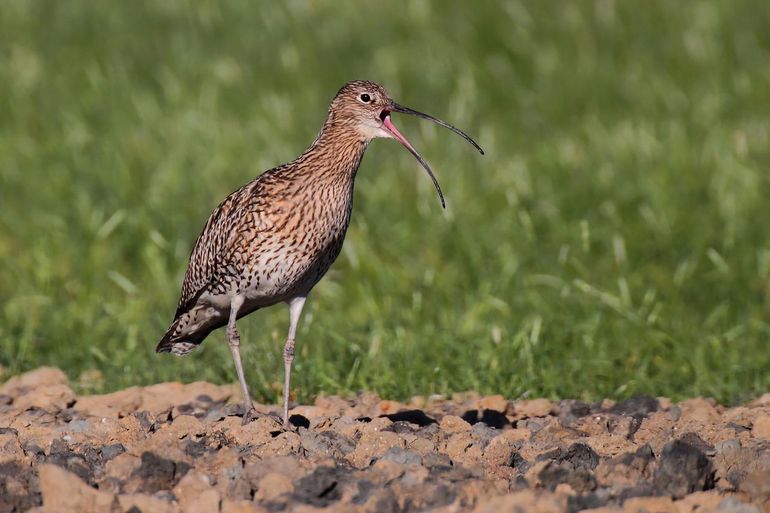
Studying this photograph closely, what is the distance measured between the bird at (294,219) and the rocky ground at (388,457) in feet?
2.01

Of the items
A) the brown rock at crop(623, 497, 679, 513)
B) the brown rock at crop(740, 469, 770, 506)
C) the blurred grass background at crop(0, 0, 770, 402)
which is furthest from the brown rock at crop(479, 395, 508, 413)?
the brown rock at crop(623, 497, 679, 513)

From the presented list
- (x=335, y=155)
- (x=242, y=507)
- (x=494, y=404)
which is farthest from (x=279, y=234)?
(x=242, y=507)

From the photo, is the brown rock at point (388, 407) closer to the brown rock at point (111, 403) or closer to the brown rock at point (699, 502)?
the brown rock at point (111, 403)

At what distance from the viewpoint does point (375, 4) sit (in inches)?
571

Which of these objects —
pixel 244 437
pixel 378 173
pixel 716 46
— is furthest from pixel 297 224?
pixel 716 46

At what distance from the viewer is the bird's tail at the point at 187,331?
7.61 m

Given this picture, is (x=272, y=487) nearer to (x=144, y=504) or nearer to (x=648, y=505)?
(x=144, y=504)

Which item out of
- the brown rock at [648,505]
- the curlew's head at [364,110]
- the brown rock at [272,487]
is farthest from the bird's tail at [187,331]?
the brown rock at [648,505]

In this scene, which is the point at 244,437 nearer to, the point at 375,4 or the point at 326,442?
the point at 326,442

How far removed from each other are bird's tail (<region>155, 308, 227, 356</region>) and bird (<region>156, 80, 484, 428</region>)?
35cm

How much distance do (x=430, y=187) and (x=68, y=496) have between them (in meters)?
5.68

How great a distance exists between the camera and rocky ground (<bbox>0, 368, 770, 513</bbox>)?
5.19m

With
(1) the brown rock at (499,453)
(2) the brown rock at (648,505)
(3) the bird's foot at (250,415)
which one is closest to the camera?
(2) the brown rock at (648,505)

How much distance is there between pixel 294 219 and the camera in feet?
22.2
